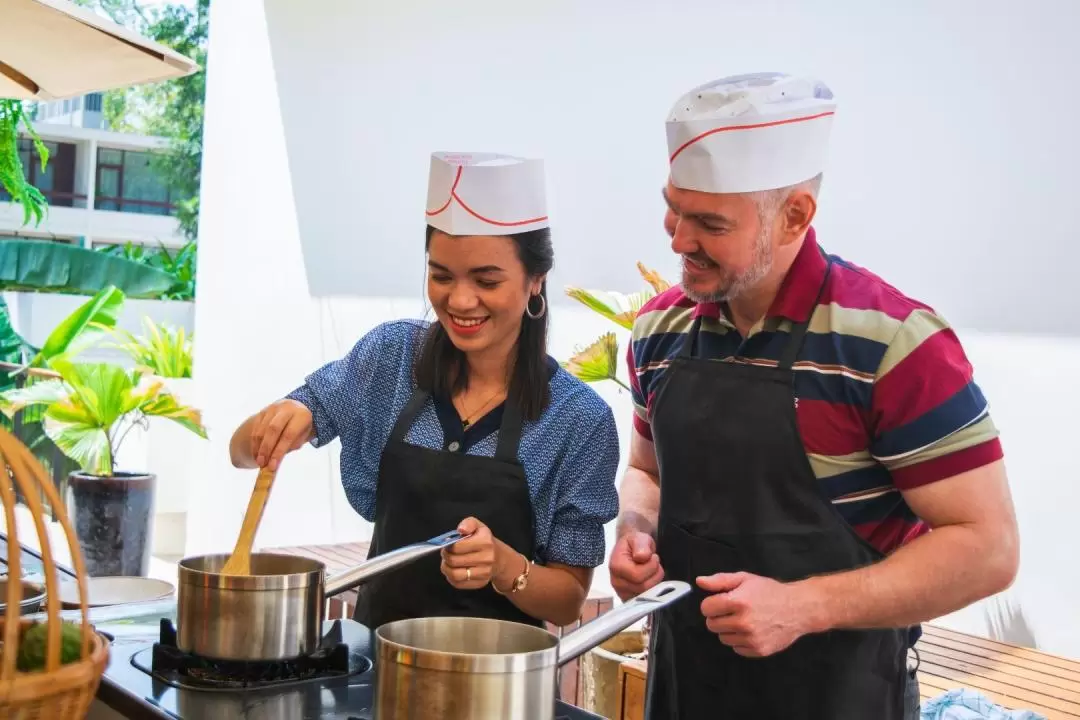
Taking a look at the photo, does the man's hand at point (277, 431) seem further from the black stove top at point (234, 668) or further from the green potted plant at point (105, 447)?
the green potted plant at point (105, 447)

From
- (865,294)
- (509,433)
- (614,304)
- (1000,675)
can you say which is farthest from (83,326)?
(865,294)

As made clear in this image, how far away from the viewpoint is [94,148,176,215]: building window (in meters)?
9.11

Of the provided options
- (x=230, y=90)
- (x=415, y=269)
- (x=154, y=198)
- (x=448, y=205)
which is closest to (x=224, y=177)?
(x=230, y=90)

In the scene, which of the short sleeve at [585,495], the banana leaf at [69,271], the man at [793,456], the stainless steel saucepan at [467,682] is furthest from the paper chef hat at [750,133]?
the banana leaf at [69,271]

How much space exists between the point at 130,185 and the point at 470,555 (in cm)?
811

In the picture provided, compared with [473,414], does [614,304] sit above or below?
above

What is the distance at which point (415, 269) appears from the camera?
683 centimetres

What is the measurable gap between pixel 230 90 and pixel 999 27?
4.57 meters

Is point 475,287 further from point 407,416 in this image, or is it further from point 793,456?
point 793,456

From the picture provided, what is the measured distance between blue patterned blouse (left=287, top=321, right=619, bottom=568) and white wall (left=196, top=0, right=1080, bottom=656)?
737 mm

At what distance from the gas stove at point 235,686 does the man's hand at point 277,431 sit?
366 mm

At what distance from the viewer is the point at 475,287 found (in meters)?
2.06

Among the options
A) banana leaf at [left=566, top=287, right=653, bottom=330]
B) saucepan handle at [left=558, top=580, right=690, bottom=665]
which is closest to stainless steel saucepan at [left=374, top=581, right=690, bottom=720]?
saucepan handle at [left=558, top=580, right=690, bottom=665]

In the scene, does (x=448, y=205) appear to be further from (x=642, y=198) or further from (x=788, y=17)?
(x=642, y=198)
